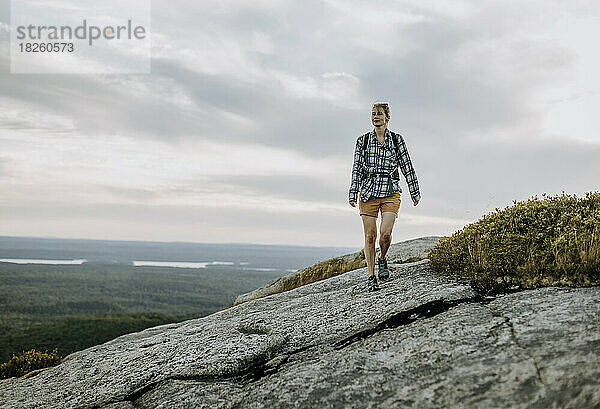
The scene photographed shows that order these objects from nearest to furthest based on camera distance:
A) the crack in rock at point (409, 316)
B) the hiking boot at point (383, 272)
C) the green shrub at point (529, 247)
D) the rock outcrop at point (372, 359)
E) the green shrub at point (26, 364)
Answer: the rock outcrop at point (372, 359) → the crack in rock at point (409, 316) → the green shrub at point (529, 247) → the hiking boot at point (383, 272) → the green shrub at point (26, 364)

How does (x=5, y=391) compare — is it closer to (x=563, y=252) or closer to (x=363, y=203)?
(x=363, y=203)

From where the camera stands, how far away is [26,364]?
1269cm

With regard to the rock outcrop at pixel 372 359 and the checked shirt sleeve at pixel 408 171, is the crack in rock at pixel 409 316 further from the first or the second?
the checked shirt sleeve at pixel 408 171

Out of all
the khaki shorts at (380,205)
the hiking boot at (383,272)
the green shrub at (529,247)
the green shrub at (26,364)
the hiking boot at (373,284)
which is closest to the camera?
the green shrub at (529,247)

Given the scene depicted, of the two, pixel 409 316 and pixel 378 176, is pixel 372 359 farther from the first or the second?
pixel 378 176

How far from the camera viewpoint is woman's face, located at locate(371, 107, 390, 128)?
10.1 meters

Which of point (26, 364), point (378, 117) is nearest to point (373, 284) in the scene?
point (378, 117)

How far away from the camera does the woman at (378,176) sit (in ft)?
33.0

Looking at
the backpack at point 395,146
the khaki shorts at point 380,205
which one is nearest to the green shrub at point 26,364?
the khaki shorts at point 380,205

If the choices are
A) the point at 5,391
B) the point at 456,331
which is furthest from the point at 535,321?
the point at 5,391

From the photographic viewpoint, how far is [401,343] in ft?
22.7

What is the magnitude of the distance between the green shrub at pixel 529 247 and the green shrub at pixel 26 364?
9.96 m

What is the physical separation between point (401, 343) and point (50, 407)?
6208 mm

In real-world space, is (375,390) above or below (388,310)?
below
